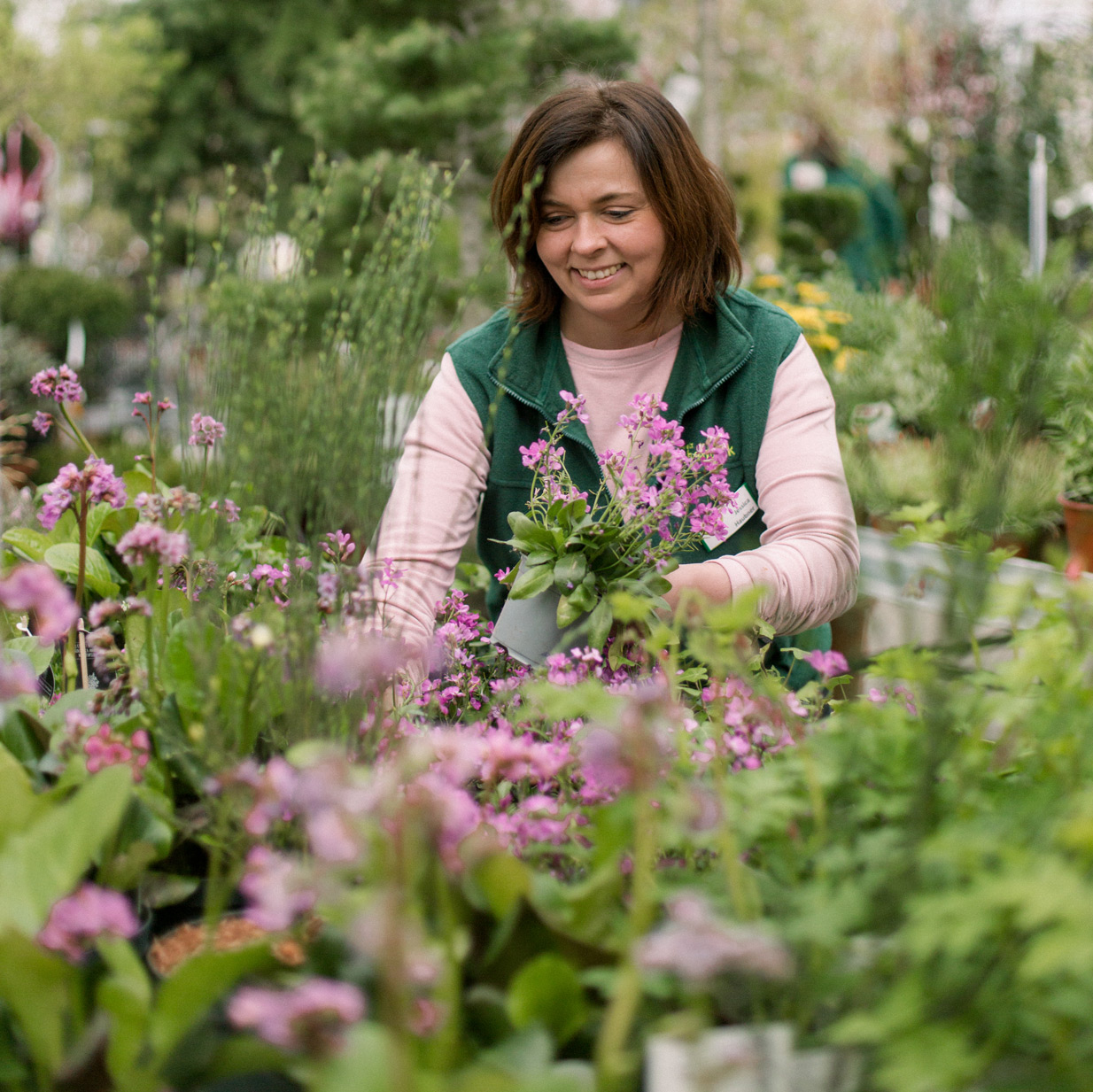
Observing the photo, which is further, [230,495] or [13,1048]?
[230,495]

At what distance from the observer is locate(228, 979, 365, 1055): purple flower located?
53 centimetres

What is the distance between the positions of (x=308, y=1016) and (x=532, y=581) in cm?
78

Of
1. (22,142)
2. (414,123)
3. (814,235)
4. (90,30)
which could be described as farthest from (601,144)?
(90,30)

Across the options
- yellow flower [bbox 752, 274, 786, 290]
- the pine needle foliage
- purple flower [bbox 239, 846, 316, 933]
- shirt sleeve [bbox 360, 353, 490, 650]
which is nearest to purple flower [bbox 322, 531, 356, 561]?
the pine needle foliage

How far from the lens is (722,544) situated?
1948 millimetres

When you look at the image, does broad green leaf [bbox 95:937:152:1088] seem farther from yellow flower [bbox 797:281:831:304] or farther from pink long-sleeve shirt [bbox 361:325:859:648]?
yellow flower [bbox 797:281:831:304]

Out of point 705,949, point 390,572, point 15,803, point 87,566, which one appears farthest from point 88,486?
point 705,949

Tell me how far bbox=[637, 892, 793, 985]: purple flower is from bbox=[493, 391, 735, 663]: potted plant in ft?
→ 2.06

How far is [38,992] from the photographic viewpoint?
69 centimetres

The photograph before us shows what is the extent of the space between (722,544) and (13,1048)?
1429 millimetres

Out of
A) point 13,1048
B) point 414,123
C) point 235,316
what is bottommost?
point 13,1048

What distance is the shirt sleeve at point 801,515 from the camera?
5.39ft

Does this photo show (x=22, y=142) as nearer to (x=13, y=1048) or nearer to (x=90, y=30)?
(x=90, y=30)

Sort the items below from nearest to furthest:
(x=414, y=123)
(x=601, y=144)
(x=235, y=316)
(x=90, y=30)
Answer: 1. (x=235, y=316)
2. (x=601, y=144)
3. (x=414, y=123)
4. (x=90, y=30)
